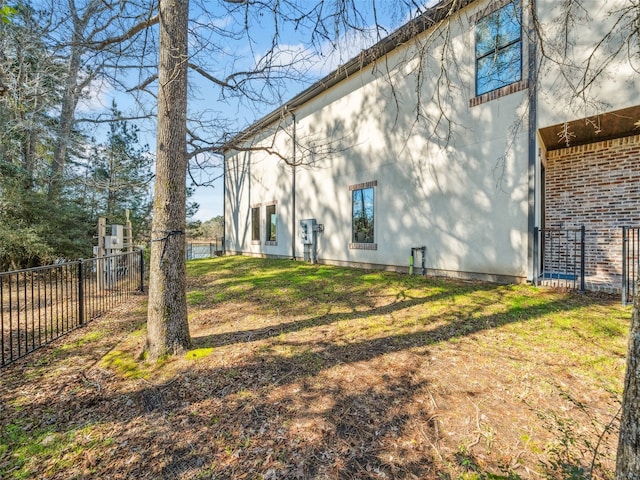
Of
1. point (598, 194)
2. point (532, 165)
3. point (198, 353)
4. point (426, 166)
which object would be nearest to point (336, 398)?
point (198, 353)

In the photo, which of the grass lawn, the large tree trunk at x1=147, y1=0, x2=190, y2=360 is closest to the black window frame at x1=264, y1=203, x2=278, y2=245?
the grass lawn

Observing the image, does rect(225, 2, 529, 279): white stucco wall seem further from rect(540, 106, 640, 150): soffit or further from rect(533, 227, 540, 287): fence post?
Answer: rect(540, 106, 640, 150): soffit

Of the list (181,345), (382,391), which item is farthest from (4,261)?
(382,391)

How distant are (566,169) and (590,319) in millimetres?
4736

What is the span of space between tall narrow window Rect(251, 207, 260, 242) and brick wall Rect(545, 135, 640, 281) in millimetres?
11941

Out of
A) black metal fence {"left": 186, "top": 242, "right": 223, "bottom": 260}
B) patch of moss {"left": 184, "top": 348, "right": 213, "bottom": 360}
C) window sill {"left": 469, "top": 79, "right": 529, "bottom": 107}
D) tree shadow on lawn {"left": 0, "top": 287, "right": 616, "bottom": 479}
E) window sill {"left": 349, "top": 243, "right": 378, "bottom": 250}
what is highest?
window sill {"left": 469, "top": 79, "right": 529, "bottom": 107}

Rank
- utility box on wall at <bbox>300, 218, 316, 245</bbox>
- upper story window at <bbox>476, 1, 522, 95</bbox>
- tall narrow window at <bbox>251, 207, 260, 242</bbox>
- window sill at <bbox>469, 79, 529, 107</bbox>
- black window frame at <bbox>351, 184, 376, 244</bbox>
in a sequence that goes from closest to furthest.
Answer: window sill at <bbox>469, 79, 529, 107</bbox> < upper story window at <bbox>476, 1, 522, 95</bbox> < black window frame at <bbox>351, 184, 376, 244</bbox> < utility box on wall at <bbox>300, 218, 316, 245</bbox> < tall narrow window at <bbox>251, 207, 260, 242</bbox>

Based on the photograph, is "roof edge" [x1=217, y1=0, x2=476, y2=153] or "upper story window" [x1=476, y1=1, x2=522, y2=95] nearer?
"roof edge" [x1=217, y1=0, x2=476, y2=153]

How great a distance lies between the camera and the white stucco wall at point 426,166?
256 inches

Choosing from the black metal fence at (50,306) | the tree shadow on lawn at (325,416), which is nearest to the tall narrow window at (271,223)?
the black metal fence at (50,306)

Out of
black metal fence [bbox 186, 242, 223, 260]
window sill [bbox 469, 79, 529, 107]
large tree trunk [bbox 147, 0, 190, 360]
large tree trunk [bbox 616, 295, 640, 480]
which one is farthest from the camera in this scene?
black metal fence [bbox 186, 242, 223, 260]

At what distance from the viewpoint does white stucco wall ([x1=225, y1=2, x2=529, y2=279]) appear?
650 cm

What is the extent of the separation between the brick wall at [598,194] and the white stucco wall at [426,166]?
2.02m

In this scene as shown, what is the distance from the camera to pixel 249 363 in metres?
3.47
